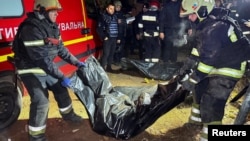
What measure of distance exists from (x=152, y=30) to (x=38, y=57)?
404 centimetres

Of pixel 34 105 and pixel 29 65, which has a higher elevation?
pixel 29 65

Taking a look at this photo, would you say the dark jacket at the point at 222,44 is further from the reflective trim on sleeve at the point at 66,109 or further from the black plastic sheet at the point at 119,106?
the reflective trim on sleeve at the point at 66,109

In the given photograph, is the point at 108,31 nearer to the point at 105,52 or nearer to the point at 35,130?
the point at 105,52

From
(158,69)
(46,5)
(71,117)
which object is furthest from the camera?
(158,69)

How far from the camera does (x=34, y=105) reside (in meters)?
3.48

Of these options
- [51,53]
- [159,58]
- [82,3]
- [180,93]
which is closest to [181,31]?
[159,58]

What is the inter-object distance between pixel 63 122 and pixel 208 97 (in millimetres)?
2150

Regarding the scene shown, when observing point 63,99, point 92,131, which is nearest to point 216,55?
point 92,131

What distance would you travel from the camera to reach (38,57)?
3326 mm

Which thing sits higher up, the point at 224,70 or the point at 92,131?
the point at 224,70

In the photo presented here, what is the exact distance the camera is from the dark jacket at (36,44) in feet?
10.8

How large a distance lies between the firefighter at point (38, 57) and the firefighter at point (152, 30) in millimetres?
3646

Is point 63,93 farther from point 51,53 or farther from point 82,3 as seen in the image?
point 82,3

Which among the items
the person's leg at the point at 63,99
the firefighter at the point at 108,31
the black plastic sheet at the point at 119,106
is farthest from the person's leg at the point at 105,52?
the black plastic sheet at the point at 119,106
